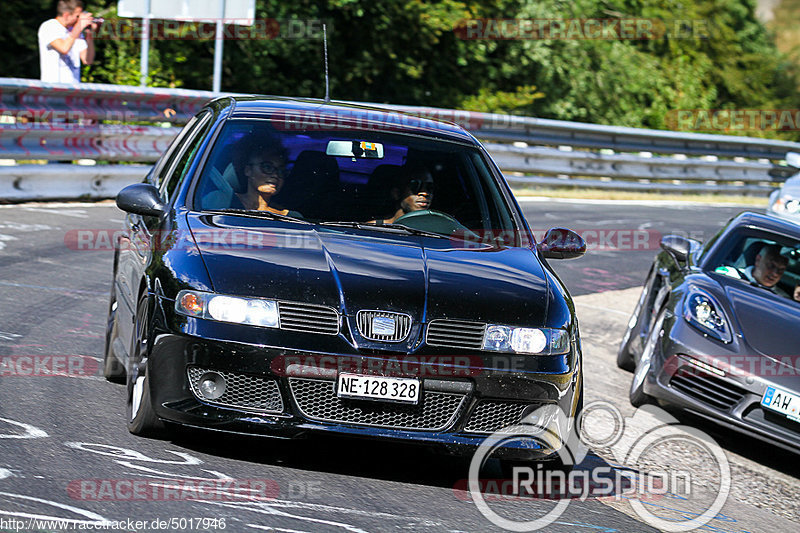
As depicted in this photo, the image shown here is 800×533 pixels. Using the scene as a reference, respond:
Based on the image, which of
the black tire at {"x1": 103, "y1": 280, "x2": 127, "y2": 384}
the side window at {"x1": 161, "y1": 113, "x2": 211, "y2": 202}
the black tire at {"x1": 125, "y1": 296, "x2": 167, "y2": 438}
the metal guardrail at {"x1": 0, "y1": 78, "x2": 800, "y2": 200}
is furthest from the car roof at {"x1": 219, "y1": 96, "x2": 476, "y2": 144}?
the black tire at {"x1": 125, "y1": 296, "x2": 167, "y2": 438}

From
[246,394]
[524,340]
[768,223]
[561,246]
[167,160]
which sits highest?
[167,160]

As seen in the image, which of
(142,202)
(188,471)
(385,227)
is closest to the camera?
(188,471)

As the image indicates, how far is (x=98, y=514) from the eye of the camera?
4.28 metres

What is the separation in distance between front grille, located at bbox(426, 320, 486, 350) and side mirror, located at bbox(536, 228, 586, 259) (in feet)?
3.98

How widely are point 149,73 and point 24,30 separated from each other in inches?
206

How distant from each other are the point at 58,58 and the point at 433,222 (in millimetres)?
9312

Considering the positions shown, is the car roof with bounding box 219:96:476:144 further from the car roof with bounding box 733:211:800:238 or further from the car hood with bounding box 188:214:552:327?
the car roof with bounding box 733:211:800:238

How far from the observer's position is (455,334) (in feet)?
16.5

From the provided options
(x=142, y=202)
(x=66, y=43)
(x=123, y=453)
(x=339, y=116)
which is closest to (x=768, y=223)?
(x=339, y=116)

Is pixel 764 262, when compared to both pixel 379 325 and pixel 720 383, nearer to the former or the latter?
pixel 720 383

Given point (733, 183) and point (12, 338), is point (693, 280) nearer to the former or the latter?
point (12, 338)

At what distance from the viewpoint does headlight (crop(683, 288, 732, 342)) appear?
7230mm

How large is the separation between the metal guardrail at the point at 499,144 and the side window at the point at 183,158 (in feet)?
4.79

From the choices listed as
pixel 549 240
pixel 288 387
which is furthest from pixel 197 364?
pixel 549 240
